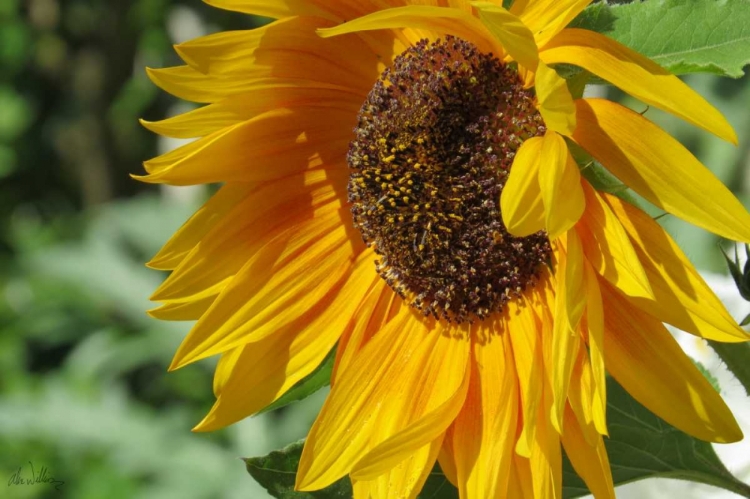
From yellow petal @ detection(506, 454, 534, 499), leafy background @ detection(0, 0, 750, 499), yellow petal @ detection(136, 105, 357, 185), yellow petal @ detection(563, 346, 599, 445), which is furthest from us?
leafy background @ detection(0, 0, 750, 499)

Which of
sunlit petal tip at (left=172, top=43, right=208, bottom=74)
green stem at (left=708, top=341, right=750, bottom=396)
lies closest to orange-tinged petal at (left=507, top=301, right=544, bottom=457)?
green stem at (left=708, top=341, right=750, bottom=396)

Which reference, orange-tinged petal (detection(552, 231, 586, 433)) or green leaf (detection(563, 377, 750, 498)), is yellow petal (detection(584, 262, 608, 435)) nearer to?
orange-tinged petal (detection(552, 231, 586, 433))

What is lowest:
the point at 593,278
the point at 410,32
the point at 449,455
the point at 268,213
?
the point at 449,455

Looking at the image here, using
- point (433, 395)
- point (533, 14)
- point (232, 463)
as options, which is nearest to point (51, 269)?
point (232, 463)

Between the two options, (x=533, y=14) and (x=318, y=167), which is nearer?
(x=533, y=14)

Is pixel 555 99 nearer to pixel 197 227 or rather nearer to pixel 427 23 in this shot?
pixel 427 23

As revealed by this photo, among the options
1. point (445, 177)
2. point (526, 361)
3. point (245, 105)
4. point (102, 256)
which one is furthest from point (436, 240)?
point (102, 256)

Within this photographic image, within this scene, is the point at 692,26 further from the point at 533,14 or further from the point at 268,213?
the point at 268,213
